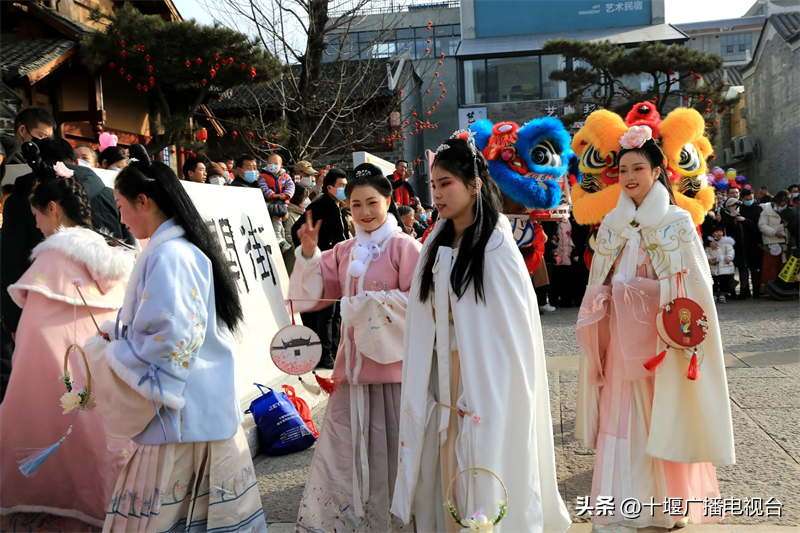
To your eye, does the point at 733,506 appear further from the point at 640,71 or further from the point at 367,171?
the point at 640,71

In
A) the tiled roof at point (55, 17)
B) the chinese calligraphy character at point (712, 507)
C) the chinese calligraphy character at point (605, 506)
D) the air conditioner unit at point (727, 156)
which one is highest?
the tiled roof at point (55, 17)

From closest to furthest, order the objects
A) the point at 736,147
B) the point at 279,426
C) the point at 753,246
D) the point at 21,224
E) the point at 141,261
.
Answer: the point at 141,261, the point at 21,224, the point at 279,426, the point at 753,246, the point at 736,147

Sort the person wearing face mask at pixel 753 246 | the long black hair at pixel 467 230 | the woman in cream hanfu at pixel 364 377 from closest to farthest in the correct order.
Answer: the long black hair at pixel 467 230 → the woman in cream hanfu at pixel 364 377 → the person wearing face mask at pixel 753 246

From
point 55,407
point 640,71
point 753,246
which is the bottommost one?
point 753,246

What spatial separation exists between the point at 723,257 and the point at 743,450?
791cm

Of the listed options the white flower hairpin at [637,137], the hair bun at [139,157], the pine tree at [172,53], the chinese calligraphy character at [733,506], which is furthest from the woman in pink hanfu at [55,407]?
the pine tree at [172,53]

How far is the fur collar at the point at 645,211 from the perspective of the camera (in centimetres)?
362

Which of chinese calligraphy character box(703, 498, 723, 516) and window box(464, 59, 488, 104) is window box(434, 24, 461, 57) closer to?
window box(464, 59, 488, 104)

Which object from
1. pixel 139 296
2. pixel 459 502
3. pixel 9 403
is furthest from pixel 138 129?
pixel 459 502

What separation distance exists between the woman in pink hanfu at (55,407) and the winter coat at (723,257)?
34.3ft

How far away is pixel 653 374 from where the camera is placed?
11.8 ft

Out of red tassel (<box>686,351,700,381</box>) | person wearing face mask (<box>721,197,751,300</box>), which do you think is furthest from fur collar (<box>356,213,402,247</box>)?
person wearing face mask (<box>721,197,751,300</box>)

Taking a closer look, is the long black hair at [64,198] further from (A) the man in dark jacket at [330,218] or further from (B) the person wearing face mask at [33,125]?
(A) the man in dark jacket at [330,218]

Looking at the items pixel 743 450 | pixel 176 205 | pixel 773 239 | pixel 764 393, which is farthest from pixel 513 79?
pixel 176 205
